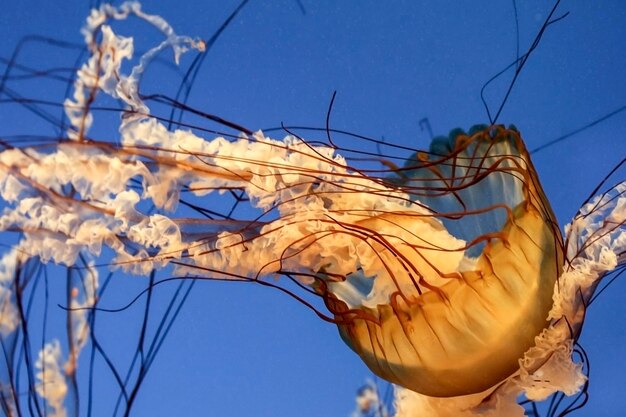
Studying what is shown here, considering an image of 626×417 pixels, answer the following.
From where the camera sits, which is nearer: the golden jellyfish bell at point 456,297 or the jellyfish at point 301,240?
the jellyfish at point 301,240

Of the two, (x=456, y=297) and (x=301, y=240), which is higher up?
(x=301, y=240)

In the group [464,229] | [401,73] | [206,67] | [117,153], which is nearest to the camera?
[117,153]

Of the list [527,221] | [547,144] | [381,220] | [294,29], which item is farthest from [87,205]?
[547,144]

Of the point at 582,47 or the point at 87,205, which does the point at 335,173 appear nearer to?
the point at 87,205

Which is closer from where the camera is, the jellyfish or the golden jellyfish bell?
the jellyfish

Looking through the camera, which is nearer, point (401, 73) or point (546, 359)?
point (546, 359)
